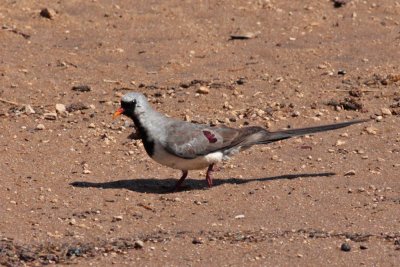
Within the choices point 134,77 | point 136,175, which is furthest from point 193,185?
point 134,77

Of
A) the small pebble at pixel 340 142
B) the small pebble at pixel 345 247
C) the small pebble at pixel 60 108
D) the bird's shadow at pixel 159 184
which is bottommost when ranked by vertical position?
the small pebble at pixel 60 108

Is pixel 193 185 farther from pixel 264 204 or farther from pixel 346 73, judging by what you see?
pixel 346 73

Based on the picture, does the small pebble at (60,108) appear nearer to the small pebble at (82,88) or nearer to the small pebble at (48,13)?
the small pebble at (82,88)

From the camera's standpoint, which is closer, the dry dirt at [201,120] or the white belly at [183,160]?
the dry dirt at [201,120]

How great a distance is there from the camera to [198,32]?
12555mm

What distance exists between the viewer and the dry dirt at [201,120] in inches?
306

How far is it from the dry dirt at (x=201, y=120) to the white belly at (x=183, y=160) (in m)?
0.21

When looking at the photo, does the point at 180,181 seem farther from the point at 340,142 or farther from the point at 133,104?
the point at 340,142

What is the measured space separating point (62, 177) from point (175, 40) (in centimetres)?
366

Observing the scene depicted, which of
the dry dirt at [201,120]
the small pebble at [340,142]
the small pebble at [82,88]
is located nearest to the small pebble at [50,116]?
the dry dirt at [201,120]

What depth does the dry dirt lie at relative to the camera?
7.77 m

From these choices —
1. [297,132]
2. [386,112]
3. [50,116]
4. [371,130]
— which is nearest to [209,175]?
[297,132]

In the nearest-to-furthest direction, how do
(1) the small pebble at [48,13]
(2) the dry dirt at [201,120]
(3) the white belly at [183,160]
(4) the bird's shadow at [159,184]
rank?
(2) the dry dirt at [201,120] → (3) the white belly at [183,160] → (4) the bird's shadow at [159,184] → (1) the small pebble at [48,13]

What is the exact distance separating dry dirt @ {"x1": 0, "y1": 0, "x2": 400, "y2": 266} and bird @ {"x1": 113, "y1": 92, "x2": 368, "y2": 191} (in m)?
0.24
